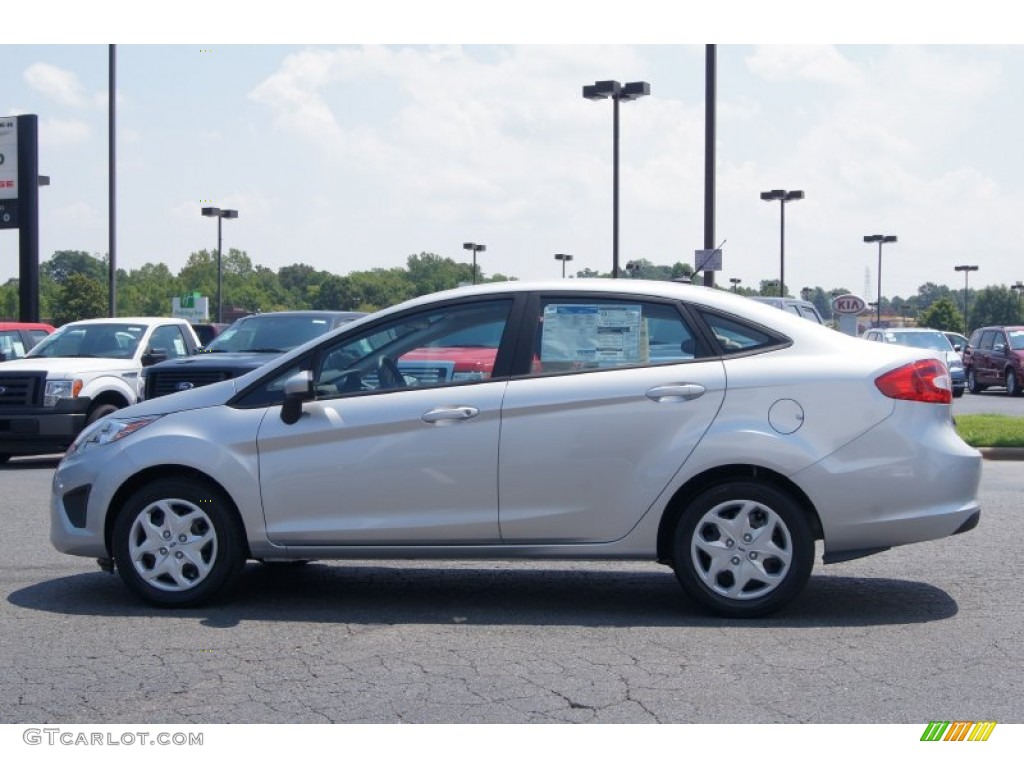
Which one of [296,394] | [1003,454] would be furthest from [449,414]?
[1003,454]

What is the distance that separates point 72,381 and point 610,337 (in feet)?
33.4

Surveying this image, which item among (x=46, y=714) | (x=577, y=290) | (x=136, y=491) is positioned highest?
(x=577, y=290)

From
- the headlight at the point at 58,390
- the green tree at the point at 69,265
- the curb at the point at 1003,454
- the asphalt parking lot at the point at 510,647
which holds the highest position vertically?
the green tree at the point at 69,265

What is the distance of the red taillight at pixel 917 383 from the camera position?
6586mm

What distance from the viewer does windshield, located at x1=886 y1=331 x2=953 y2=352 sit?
29.9m

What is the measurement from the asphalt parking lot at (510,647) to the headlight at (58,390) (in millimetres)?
7034

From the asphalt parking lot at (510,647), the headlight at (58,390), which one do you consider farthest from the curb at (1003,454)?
the headlight at (58,390)

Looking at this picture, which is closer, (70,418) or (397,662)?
(397,662)

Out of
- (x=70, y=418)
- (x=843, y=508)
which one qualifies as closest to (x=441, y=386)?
(x=843, y=508)

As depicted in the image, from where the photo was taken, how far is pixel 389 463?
680 cm

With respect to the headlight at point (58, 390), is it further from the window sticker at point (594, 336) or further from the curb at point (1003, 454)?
the curb at point (1003, 454)
